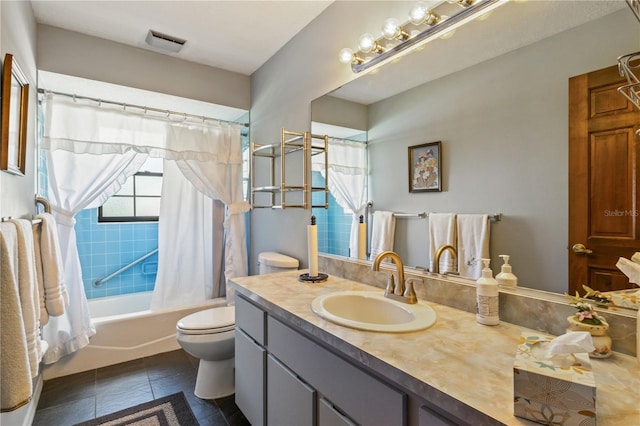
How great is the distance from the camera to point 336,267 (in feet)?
6.37

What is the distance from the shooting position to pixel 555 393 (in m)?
0.59

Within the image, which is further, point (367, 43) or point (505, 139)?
point (367, 43)

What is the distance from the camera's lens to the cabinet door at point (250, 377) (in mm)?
1499

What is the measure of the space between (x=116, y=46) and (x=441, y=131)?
2.49 m

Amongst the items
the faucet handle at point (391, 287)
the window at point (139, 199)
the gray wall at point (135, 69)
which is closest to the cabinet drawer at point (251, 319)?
the faucet handle at point (391, 287)

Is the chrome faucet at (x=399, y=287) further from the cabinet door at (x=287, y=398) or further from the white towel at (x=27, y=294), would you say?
the white towel at (x=27, y=294)

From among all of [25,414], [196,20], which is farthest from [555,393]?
[196,20]

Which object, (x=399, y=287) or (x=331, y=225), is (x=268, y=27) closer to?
(x=331, y=225)

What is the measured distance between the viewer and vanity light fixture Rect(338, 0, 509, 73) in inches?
49.8

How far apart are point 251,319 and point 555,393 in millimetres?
1298

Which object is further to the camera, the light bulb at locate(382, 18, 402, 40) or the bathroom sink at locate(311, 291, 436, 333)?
the light bulb at locate(382, 18, 402, 40)

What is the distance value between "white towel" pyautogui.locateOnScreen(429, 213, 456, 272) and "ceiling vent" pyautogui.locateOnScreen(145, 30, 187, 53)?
2252 millimetres

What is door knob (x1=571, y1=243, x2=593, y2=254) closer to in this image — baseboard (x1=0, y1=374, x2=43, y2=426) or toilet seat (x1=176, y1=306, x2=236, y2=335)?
toilet seat (x1=176, y1=306, x2=236, y2=335)

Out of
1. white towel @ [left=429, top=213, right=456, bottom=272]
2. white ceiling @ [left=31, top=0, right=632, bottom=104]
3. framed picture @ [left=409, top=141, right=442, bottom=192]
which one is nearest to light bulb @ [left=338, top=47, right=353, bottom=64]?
white ceiling @ [left=31, top=0, right=632, bottom=104]
